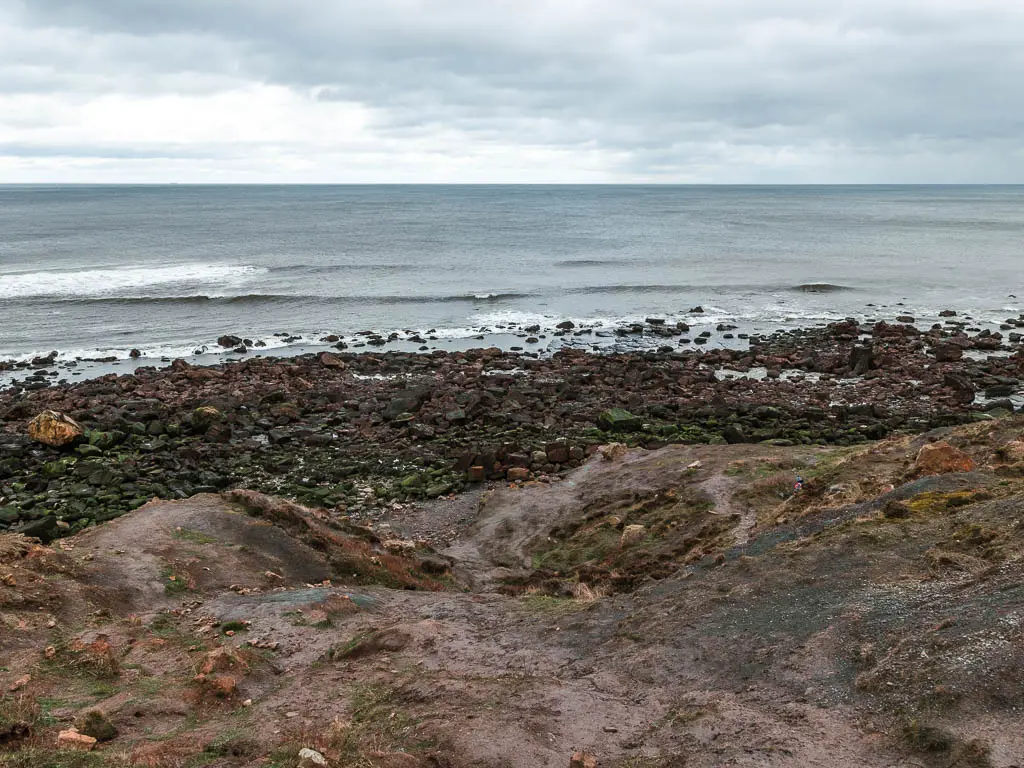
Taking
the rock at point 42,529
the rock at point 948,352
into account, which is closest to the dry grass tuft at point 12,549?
the rock at point 42,529

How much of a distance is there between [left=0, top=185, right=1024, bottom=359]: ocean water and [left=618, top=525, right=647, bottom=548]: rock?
88.6 ft

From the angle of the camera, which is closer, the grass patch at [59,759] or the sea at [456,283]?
the grass patch at [59,759]

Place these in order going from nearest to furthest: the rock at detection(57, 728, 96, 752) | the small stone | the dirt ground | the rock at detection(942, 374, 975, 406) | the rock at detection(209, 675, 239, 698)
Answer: the dirt ground → the rock at detection(57, 728, 96, 752) → the small stone → the rock at detection(209, 675, 239, 698) → the rock at detection(942, 374, 975, 406)

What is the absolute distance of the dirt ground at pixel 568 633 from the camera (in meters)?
7.44

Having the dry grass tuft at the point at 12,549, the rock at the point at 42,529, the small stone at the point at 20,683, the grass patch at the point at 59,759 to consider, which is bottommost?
the rock at the point at 42,529

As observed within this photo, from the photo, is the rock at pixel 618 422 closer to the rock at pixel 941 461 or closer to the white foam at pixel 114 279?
the rock at pixel 941 461

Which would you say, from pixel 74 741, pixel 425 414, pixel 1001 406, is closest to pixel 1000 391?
pixel 1001 406

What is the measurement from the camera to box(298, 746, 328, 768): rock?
693 centimetres

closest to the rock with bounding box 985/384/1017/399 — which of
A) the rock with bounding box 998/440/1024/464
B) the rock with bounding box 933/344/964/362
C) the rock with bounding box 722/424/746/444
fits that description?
the rock with bounding box 933/344/964/362

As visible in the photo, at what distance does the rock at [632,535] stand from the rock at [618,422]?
30.3 feet

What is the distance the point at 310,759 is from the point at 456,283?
5898cm

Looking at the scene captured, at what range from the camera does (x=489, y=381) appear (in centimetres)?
3169

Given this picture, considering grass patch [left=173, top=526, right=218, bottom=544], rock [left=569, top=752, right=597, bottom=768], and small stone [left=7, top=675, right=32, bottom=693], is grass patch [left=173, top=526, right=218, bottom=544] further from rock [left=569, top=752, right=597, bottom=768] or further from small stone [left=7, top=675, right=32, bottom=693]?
rock [left=569, top=752, right=597, bottom=768]

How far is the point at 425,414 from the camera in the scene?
87.9ft
